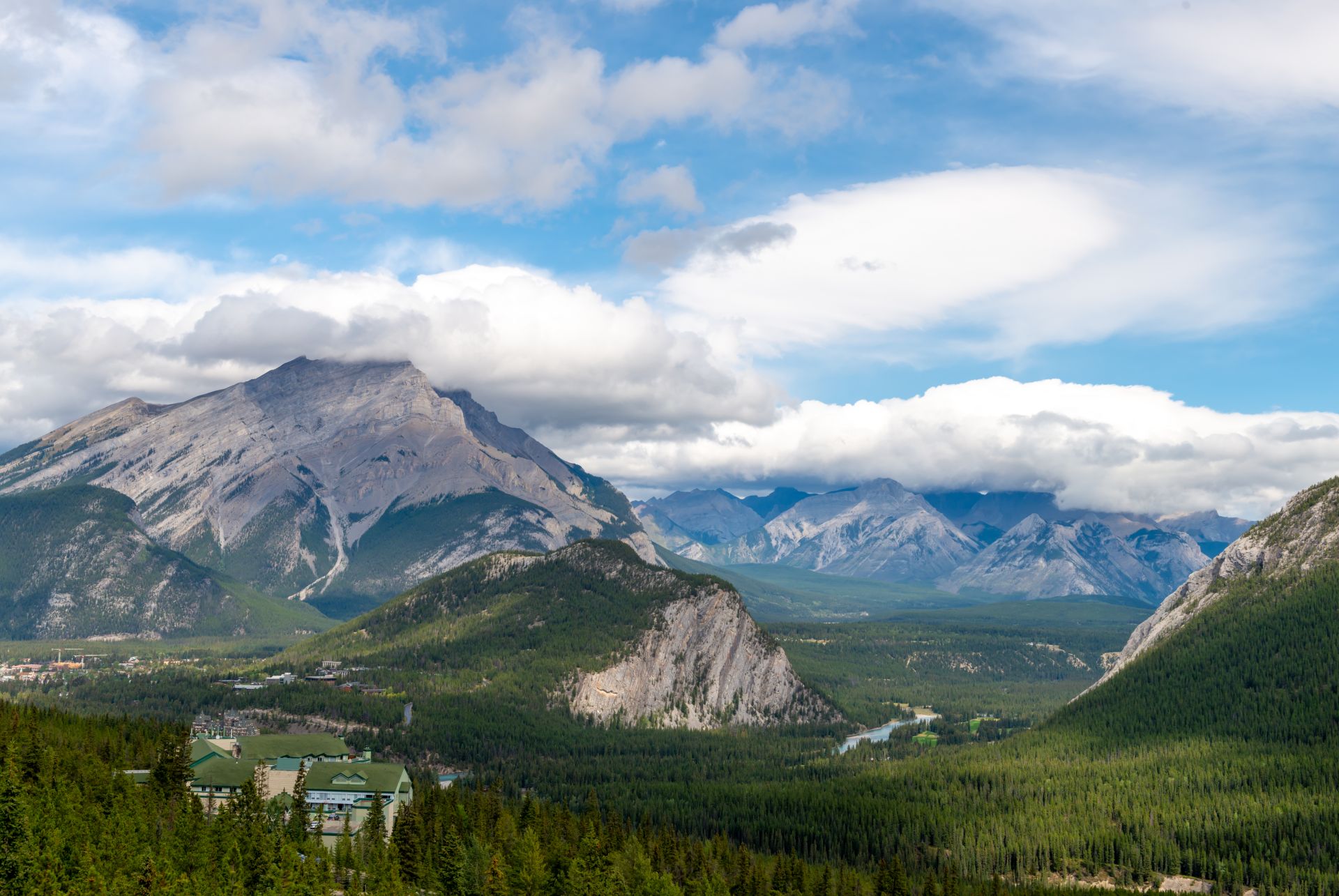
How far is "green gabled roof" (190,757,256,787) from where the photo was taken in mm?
187125

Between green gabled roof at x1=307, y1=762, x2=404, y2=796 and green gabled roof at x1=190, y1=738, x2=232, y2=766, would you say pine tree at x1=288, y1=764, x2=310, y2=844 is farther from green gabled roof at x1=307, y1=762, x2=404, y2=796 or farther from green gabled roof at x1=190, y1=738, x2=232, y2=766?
green gabled roof at x1=190, y1=738, x2=232, y2=766

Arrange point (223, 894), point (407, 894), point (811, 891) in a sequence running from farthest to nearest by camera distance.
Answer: point (811, 891), point (407, 894), point (223, 894)

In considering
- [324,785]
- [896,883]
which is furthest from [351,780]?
[896,883]

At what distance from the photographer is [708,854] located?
634 feet

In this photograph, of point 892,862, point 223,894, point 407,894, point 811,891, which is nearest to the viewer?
point 223,894

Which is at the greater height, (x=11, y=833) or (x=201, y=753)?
(x=201, y=753)

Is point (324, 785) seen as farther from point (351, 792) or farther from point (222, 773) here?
point (222, 773)

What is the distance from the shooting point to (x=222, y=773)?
190500 mm

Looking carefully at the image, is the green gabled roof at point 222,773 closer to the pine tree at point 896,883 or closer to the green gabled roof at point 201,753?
the green gabled roof at point 201,753

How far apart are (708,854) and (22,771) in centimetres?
10038

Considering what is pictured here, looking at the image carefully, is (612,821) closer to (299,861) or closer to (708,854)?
(708,854)

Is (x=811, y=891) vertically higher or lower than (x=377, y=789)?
lower

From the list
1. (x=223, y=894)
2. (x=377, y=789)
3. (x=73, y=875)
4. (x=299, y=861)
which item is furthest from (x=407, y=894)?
(x=377, y=789)

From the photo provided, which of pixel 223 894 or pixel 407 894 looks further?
pixel 407 894
